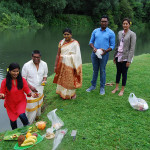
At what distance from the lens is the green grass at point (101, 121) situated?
285 cm

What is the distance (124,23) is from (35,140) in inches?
115

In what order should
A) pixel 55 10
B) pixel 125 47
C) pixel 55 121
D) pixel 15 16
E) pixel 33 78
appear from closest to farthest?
pixel 55 121
pixel 33 78
pixel 125 47
pixel 15 16
pixel 55 10

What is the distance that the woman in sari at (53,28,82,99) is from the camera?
394 cm

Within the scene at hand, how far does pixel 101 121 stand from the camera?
135 inches

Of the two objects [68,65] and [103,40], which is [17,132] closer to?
[68,65]

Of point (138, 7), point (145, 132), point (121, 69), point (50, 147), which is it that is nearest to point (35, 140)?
point (50, 147)

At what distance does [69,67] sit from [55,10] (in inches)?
1052

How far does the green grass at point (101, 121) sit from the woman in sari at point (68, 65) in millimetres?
401

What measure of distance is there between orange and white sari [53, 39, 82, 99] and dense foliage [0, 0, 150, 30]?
1992cm

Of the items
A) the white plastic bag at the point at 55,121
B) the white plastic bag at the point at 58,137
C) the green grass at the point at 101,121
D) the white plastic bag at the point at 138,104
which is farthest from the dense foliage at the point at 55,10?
the white plastic bag at the point at 58,137

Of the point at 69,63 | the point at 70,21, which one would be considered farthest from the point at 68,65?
the point at 70,21

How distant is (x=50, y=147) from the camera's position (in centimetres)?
281

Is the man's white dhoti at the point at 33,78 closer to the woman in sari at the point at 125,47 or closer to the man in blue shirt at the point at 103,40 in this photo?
the man in blue shirt at the point at 103,40

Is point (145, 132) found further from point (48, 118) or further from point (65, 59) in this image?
point (65, 59)
